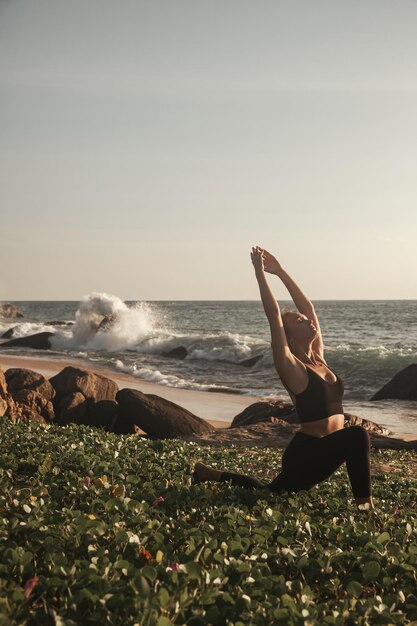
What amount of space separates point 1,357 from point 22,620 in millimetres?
41750

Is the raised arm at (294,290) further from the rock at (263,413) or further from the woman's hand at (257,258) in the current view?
the rock at (263,413)

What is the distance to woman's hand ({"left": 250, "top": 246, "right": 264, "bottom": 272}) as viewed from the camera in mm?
7315

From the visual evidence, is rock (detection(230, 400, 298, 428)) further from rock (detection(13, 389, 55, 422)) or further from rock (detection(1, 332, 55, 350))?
rock (detection(1, 332, 55, 350))

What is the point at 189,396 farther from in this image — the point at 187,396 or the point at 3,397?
the point at 3,397

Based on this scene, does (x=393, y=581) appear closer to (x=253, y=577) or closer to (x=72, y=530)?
(x=253, y=577)

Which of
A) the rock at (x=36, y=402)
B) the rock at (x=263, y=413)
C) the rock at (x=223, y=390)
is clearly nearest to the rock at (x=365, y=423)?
the rock at (x=263, y=413)

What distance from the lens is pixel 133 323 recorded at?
62781 millimetres

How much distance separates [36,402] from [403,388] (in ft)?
60.4

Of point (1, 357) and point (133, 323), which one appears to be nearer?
point (1, 357)

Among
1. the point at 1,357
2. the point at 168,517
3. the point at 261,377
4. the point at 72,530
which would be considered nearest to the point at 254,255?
the point at 168,517

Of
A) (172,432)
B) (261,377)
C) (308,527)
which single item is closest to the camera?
(308,527)

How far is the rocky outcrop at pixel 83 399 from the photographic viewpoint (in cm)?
1798

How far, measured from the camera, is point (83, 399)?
60.5 ft

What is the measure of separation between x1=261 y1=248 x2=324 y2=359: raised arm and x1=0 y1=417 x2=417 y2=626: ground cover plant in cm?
205
